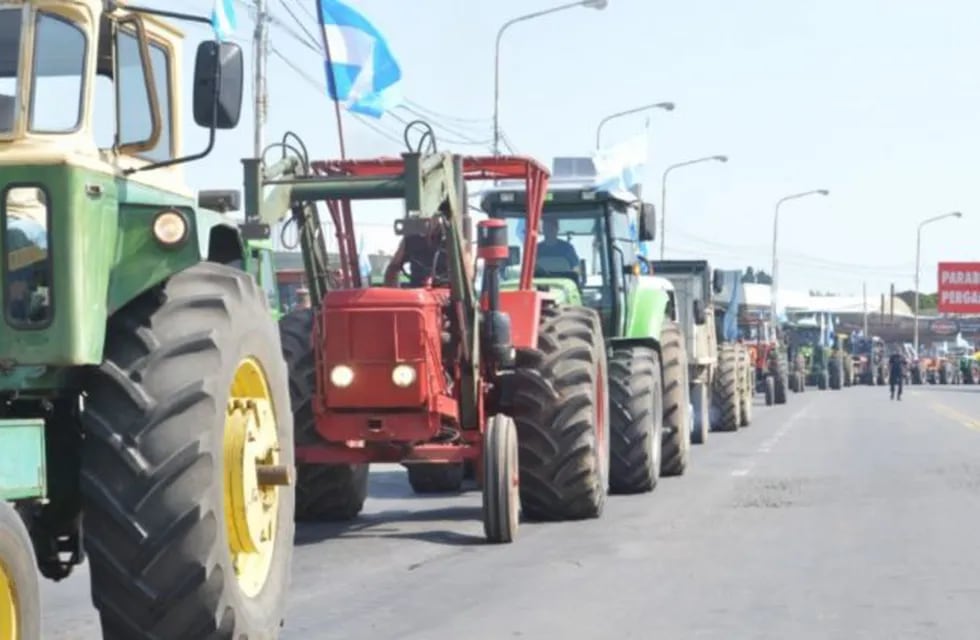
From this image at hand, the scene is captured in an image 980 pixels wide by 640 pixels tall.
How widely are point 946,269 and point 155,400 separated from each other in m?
111

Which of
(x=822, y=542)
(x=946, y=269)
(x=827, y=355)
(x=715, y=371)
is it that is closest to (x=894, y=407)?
(x=715, y=371)

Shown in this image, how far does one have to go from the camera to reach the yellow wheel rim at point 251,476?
748 cm

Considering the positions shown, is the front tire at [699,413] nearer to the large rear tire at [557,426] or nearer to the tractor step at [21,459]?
the large rear tire at [557,426]

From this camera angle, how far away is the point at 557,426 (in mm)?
14156

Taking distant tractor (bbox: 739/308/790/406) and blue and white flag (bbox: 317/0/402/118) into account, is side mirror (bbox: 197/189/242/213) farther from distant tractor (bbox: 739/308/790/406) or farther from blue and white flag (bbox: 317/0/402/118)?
distant tractor (bbox: 739/308/790/406)

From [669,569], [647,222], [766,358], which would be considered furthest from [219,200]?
[766,358]

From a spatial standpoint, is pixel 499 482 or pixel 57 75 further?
pixel 499 482

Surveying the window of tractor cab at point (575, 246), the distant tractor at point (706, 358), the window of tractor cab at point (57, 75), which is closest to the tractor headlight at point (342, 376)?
the window of tractor cab at point (575, 246)

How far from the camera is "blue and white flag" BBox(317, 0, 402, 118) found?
21734mm

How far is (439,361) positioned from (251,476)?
19.1 ft

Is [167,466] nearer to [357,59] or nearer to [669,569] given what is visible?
[669,569]

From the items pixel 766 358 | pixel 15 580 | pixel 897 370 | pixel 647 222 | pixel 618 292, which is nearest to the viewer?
pixel 15 580

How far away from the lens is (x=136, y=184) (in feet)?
24.6

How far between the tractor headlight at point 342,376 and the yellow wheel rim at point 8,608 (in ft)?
24.8
